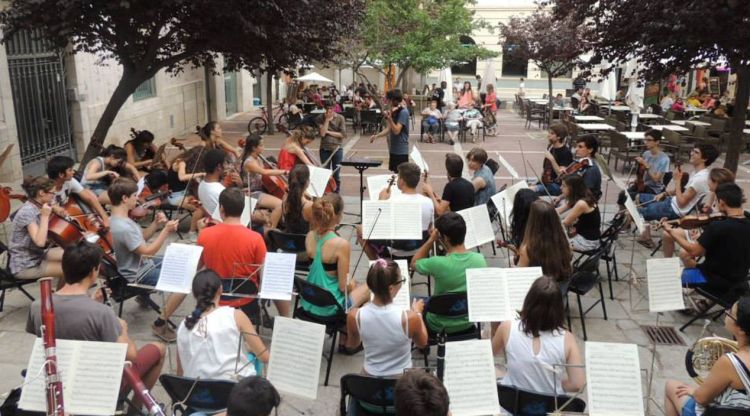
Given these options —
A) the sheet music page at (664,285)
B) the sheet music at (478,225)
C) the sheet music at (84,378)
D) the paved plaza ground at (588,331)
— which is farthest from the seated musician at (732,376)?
the sheet music at (84,378)

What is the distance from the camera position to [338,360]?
5.11m

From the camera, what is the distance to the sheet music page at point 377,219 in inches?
209

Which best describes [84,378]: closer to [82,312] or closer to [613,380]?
[82,312]

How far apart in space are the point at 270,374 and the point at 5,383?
2.58 metres

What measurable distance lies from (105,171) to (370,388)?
5.66 meters

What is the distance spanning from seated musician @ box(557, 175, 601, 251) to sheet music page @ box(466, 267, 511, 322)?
2.53m

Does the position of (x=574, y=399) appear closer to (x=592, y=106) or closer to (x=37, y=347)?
(x=37, y=347)

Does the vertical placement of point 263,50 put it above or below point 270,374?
above

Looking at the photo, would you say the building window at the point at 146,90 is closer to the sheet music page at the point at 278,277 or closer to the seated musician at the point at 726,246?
the sheet music page at the point at 278,277

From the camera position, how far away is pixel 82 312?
3.61 metres

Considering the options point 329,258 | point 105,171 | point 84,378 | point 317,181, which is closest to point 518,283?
point 329,258

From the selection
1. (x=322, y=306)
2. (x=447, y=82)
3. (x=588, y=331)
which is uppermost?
(x=447, y=82)

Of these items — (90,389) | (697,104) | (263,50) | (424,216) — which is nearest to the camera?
(90,389)

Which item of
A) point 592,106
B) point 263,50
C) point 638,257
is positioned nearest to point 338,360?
point 638,257
